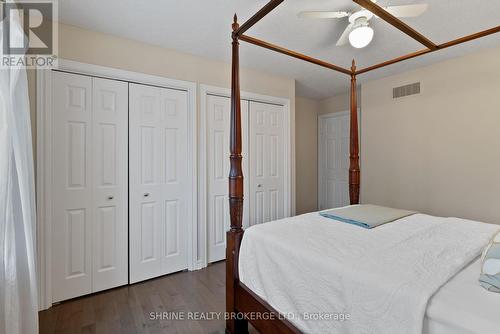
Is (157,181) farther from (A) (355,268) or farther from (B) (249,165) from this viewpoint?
(A) (355,268)

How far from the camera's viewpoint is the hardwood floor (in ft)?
5.92

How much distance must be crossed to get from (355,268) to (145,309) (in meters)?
1.80

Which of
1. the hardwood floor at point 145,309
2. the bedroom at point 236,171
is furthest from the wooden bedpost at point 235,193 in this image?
the hardwood floor at point 145,309

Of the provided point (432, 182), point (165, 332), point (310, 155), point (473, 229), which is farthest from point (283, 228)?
point (310, 155)

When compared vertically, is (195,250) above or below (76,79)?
below

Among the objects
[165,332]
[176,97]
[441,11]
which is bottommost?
[165,332]

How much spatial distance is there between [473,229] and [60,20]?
3.51 meters

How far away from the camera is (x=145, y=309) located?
2.03 metres

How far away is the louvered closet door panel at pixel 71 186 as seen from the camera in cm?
209

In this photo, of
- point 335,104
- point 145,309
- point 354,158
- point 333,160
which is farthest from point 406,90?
point 145,309

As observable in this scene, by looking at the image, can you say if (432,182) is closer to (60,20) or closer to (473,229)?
(473,229)

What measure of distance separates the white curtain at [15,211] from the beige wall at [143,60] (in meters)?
0.69

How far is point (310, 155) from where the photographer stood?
476cm

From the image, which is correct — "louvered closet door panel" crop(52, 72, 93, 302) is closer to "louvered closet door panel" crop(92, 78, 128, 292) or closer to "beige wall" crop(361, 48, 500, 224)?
"louvered closet door panel" crop(92, 78, 128, 292)
